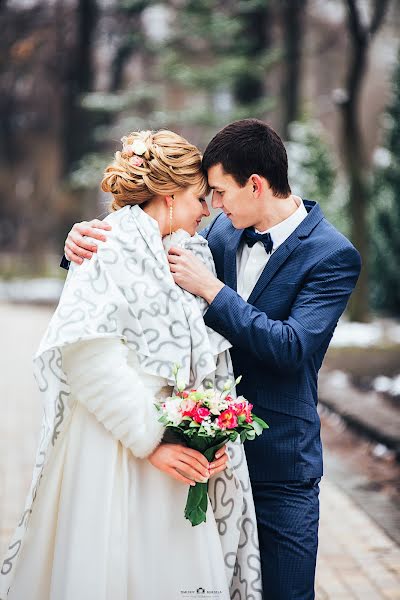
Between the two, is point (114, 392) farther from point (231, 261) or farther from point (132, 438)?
point (231, 261)

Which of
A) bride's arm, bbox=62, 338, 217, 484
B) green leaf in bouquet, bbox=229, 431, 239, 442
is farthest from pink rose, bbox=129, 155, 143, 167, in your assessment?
green leaf in bouquet, bbox=229, 431, 239, 442

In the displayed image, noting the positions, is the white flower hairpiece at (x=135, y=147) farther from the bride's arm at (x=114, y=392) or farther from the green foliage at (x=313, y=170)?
the green foliage at (x=313, y=170)

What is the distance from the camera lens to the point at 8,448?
7.82m

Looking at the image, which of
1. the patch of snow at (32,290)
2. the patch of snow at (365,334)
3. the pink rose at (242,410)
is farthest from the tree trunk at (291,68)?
the pink rose at (242,410)

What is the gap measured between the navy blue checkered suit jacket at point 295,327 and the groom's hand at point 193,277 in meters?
0.03

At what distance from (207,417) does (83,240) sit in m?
0.68

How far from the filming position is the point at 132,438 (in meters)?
2.78

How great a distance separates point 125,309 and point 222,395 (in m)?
0.38

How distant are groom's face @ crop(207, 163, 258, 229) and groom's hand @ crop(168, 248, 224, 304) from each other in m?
0.24

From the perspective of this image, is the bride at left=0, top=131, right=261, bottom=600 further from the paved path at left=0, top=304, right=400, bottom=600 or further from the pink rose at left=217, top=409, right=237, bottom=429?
the paved path at left=0, top=304, right=400, bottom=600

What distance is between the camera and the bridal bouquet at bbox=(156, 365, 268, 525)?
265 centimetres

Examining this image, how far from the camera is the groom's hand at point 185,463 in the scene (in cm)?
275

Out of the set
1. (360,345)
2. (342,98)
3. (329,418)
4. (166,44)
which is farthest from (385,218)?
(329,418)

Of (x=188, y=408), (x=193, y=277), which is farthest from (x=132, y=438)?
(x=193, y=277)
